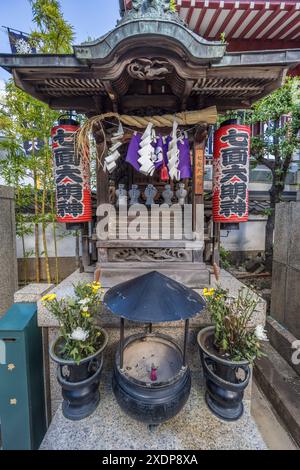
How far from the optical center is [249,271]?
7.32 m

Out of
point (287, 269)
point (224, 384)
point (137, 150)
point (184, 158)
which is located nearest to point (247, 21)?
point (184, 158)

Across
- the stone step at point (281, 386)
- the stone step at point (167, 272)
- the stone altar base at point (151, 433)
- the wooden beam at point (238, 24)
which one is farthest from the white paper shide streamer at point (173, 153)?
the wooden beam at point (238, 24)

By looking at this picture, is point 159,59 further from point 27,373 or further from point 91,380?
point 27,373

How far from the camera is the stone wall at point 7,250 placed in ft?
16.5

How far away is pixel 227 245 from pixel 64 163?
20.6ft

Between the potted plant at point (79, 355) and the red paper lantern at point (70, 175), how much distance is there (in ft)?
4.36

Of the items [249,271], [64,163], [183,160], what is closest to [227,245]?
[249,271]

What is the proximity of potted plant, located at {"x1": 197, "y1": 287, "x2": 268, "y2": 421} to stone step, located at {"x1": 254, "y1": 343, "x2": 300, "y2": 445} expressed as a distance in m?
1.27

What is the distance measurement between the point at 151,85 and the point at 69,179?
1.84 meters

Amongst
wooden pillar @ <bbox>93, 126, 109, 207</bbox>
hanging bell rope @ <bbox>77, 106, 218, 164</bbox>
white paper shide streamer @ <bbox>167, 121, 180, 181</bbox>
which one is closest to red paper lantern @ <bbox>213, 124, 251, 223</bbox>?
hanging bell rope @ <bbox>77, 106, 218, 164</bbox>

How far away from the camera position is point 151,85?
3.11 meters

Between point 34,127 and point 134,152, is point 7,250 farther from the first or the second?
point 134,152

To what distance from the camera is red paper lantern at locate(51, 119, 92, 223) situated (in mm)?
3137

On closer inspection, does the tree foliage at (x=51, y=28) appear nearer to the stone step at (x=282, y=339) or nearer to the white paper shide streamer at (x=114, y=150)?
the white paper shide streamer at (x=114, y=150)
